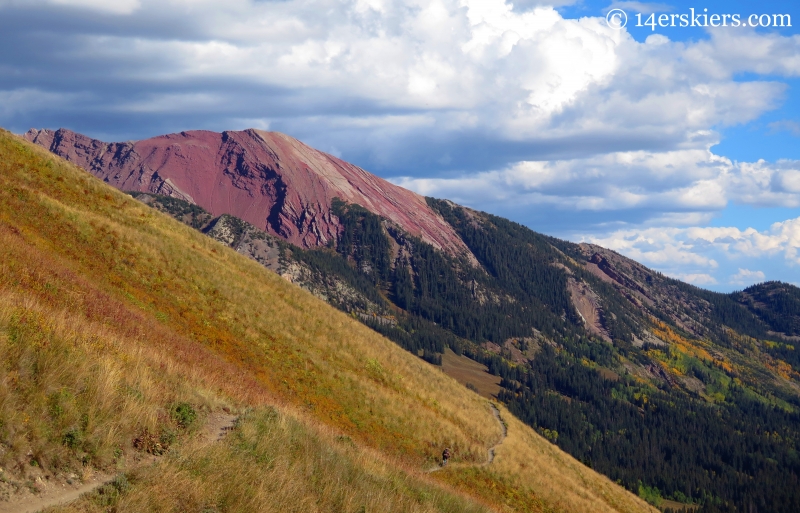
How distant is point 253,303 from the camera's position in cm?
4206

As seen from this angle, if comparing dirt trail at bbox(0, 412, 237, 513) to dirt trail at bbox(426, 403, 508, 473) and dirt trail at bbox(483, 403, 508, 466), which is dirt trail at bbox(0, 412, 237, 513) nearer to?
dirt trail at bbox(426, 403, 508, 473)

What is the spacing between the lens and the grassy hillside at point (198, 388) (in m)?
10.8

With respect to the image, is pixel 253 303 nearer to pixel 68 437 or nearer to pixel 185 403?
pixel 185 403

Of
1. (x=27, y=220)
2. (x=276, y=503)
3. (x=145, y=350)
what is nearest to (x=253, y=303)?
(x=27, y=220)

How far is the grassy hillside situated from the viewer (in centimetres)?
1081

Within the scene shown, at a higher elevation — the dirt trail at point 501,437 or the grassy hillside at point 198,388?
the grassy hillside at point 198,388

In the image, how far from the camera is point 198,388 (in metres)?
15.5

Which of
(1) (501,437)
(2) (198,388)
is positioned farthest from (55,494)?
(1) (501,437)

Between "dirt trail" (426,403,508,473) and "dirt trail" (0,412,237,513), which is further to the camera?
"dirt trail" (426,403,508,473)

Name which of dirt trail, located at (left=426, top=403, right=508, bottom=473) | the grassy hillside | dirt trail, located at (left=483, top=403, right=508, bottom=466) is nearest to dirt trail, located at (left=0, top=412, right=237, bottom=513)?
the grassy hillside

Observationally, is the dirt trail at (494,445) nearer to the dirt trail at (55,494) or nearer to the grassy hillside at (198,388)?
the grassy hillside at (198,388)

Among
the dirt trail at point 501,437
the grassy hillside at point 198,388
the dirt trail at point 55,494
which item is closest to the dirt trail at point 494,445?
the dirt trail at point 501,437

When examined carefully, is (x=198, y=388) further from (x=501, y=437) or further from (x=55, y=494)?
(x=501, y=437)

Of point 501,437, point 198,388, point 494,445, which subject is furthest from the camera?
point 501,437
